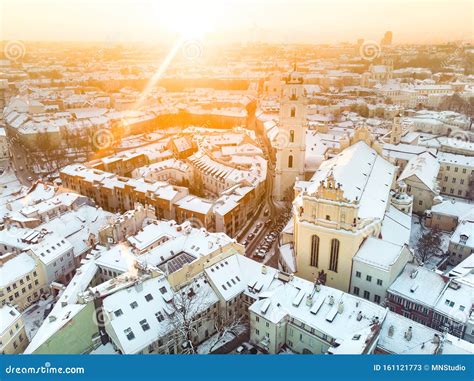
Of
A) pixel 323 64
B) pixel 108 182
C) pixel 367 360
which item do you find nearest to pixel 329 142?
pixel 108 182

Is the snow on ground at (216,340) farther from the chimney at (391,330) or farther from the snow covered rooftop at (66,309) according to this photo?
the chimney at (391,330)

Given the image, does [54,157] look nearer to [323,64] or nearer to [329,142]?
[329,142]

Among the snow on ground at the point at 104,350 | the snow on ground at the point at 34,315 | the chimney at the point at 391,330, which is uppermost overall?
the chimney at the point at 391,330

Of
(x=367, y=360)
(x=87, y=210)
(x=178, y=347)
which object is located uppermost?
(x=367, y=360)

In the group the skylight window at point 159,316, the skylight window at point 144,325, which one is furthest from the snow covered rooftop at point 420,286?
the skylight window at point 144,325

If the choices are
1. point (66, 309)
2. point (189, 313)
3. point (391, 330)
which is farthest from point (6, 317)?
point (391, 330)

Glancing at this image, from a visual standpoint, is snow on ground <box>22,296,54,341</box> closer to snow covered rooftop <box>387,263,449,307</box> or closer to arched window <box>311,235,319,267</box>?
arched window <box>311,235,319,267</box>
